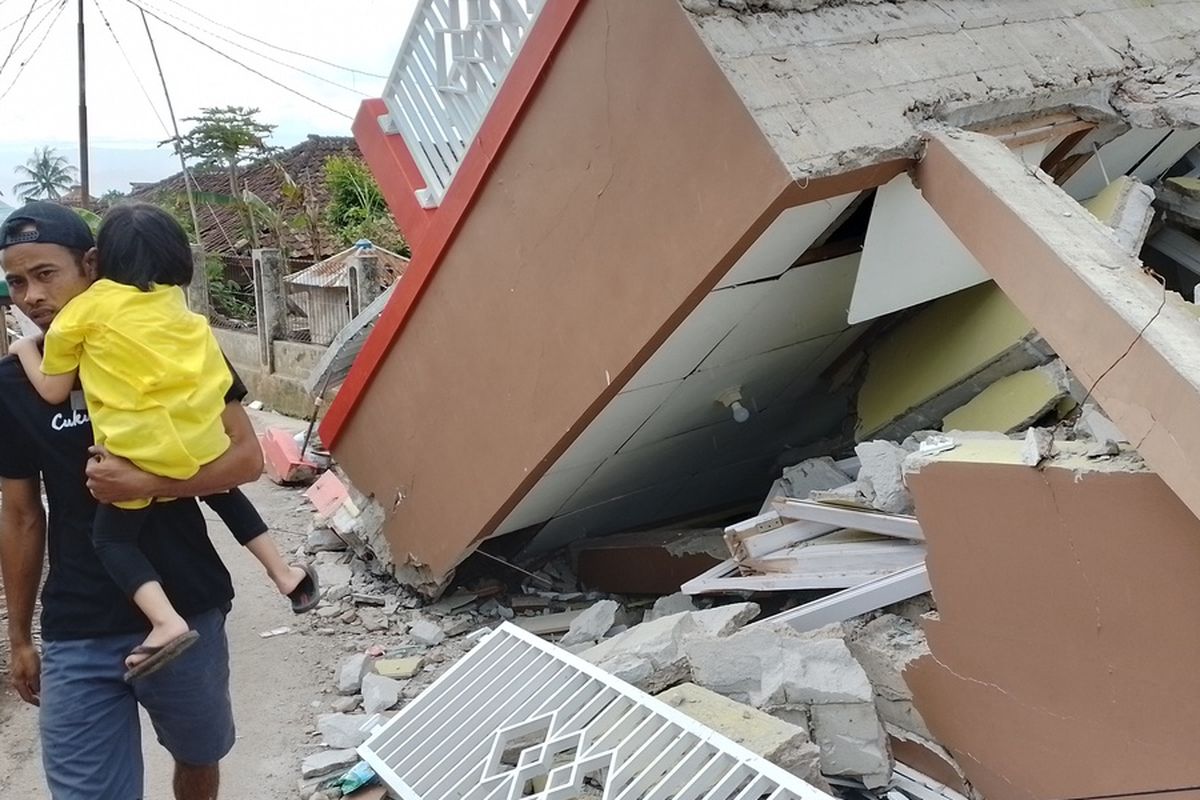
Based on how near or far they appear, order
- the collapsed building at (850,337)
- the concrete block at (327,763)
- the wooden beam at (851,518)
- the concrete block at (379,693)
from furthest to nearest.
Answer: the concrete block at (379,693) → the concrete block at (327,763) → the wooden beam at (851,518) → the collapsed building at (850,337)

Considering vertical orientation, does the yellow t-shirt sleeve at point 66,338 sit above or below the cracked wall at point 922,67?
below

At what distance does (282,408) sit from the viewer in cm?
1083

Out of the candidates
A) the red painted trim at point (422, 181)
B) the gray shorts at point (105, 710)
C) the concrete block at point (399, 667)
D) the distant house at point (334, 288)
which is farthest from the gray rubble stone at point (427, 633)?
the distant house at point (334, 288)

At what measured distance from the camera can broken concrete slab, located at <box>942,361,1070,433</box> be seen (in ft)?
11.7

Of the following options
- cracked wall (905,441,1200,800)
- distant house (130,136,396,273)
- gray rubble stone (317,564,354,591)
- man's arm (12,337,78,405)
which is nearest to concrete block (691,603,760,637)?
cracked wall (905,441,1200,800)

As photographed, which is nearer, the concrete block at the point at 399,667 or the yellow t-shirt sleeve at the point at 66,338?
the yellow t-shirt sleeve at the point at 66,338

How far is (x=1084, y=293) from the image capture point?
257 centimetres

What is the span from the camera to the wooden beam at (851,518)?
11.2ft

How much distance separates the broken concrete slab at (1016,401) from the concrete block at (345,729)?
2580 mm

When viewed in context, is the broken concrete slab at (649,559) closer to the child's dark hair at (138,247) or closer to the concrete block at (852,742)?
the concrete block at (852,742)

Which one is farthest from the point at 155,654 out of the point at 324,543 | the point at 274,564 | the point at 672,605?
the point at 324,543

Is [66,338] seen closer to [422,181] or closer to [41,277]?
[41,277]

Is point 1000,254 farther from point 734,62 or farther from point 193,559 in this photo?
point 193,559

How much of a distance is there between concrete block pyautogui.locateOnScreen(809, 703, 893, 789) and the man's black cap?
2.45 meters
